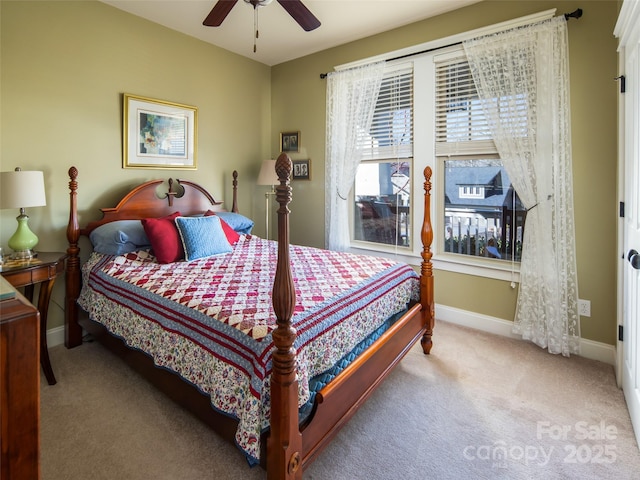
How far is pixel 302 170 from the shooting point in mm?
4180

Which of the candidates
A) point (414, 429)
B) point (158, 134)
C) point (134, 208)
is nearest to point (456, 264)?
point (414, 429)

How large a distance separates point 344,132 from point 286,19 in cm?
117

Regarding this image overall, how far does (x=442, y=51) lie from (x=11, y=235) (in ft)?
12.3

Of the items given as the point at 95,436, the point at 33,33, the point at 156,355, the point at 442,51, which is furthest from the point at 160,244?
the point at 442,51

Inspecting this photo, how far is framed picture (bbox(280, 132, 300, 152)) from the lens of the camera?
4.19 metres

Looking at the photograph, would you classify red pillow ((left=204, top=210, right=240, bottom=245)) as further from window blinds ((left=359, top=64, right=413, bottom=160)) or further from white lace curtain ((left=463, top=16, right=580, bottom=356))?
white lace curtain ((left=463, top=16, right=580, bottom=356))

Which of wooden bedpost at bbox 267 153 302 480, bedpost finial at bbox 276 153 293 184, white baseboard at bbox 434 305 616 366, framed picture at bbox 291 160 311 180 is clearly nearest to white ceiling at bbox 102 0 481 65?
framed picture at bbox 291 160 311 180

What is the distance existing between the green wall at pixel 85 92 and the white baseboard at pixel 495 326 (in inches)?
109

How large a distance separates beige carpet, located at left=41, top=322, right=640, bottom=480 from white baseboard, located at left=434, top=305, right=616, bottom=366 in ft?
0.36

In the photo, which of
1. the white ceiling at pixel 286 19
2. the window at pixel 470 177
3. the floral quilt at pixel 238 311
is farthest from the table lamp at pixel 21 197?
the window at pixel 470 177

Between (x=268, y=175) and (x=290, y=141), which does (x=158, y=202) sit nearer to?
(x=268, y=175)

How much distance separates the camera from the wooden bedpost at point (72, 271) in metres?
2.69

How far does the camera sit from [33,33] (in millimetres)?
2553

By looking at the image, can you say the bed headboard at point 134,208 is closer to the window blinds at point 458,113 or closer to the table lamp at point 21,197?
the table lamp at point 21,197
